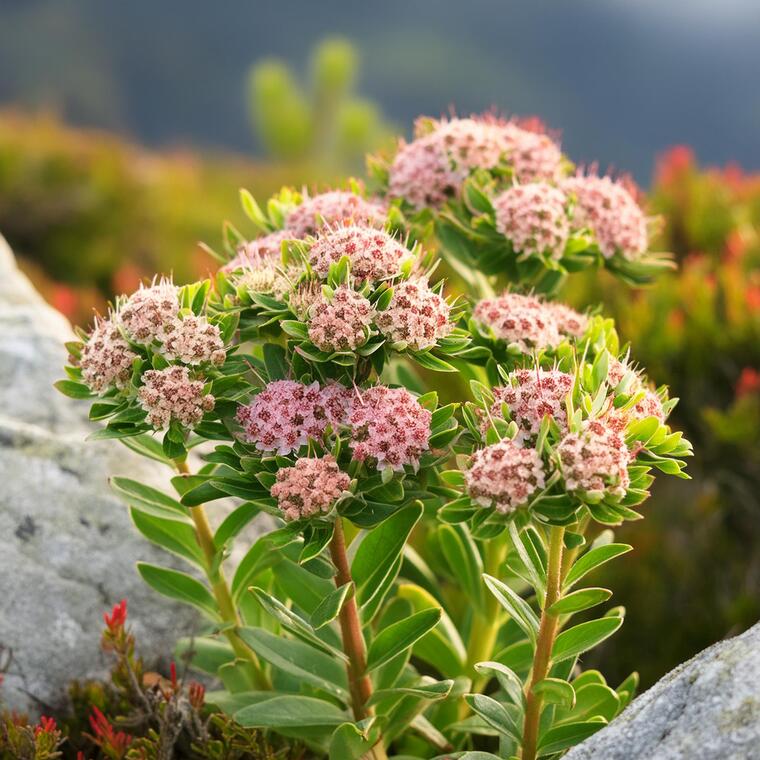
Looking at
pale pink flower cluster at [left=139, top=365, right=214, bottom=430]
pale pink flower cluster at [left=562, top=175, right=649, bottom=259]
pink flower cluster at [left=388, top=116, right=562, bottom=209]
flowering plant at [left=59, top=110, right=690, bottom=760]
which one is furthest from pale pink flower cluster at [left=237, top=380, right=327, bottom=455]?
pale pink flower cluster at [left=562, top=175, right=649, bottom=259]

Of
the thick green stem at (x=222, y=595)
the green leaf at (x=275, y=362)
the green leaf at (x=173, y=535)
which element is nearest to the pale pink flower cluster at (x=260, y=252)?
the green leaf at (x=275, y=362)

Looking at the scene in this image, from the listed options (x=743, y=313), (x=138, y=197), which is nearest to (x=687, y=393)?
(x=743, y=313)

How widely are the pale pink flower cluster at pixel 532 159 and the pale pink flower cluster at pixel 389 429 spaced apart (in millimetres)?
1445

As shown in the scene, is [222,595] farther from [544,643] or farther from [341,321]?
[341,321]

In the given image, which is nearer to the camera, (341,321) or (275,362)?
(341,321)

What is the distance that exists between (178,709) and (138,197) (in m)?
10.0

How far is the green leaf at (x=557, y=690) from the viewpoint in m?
2.32

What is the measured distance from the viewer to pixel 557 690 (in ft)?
7.70

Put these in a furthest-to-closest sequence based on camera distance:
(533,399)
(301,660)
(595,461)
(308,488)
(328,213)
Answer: (328,213), (301,660), (533,399), (308,488), (595,461)

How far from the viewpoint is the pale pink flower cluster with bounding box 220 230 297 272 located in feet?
9.02

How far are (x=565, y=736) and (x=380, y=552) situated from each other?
696 mm

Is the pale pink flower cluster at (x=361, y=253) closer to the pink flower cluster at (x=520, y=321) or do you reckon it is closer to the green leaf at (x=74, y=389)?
the pink flower cluster at (x=520, y=321)

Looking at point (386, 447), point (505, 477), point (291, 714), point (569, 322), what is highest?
point (569, 322)

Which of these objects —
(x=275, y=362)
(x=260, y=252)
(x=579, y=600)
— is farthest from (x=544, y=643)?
(x=260, y=252)
